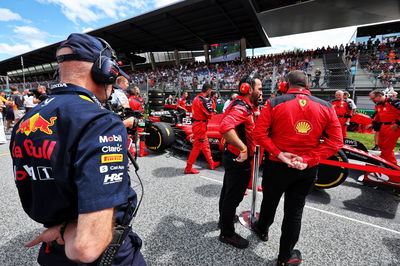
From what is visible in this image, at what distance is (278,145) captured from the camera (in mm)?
1853

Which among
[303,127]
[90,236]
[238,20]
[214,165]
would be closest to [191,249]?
[303,127]

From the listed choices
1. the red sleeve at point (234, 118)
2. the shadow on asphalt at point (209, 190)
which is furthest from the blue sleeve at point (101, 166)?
the shadow on asphalt at point (209, 190)

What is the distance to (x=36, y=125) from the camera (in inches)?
29.1

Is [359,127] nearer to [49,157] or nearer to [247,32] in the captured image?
[49,157]

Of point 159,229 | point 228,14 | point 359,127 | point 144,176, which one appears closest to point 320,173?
point 159,229

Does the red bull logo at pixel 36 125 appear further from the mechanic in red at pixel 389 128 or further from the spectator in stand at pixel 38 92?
the spectator in stand at pixel 38 92

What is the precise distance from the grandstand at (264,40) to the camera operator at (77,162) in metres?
9.21

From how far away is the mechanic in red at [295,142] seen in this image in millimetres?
1726

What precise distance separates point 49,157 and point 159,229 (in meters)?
1.98

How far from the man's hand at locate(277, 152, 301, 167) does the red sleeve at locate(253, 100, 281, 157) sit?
1.7 inches

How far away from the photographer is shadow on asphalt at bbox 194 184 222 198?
3208mm

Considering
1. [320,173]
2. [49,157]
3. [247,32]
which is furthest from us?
[247,32]

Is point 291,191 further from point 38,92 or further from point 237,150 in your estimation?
point 38,92

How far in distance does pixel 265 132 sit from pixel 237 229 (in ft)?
4.15
